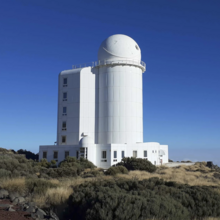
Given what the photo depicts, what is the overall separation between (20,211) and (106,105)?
29444 millimetres

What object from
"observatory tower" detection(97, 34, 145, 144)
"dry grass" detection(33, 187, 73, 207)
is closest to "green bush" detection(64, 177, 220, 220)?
"dry grass" detection(33, 187, 73, 207)

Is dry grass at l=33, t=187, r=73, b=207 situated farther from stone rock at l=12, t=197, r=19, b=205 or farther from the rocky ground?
stone rock at l=12, t=197, r=19, b=205

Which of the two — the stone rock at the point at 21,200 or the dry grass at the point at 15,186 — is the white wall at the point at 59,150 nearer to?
the dry grass at the point at 15,186

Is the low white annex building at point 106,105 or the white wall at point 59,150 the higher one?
the low white annex building at point 106,105

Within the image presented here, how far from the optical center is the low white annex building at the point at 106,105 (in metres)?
36.8

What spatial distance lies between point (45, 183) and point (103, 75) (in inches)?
1091

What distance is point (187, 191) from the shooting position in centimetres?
1096

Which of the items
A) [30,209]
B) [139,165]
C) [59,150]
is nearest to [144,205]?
[30,209]

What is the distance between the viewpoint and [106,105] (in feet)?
124

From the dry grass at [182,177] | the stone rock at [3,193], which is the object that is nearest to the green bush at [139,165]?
the dry grass at [182,177]

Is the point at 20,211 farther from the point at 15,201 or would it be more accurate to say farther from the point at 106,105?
the point at 106,105

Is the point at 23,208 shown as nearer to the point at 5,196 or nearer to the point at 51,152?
the point at 5,196

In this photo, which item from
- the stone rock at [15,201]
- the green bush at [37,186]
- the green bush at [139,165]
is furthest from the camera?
the green bush at [139,165]

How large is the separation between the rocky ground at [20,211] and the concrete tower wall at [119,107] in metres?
27.0
